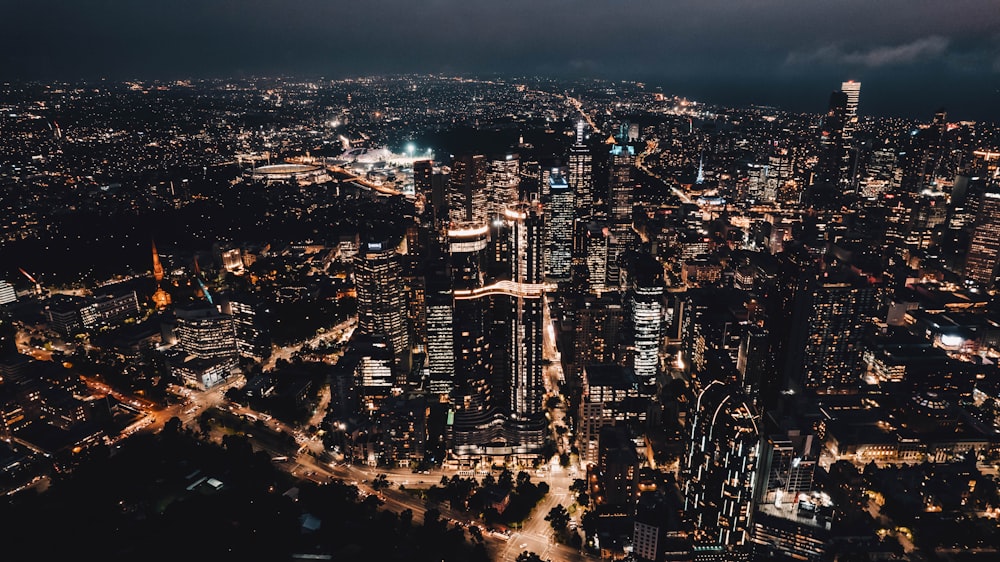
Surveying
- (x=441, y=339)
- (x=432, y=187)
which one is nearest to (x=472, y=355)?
(x=441, y=339)

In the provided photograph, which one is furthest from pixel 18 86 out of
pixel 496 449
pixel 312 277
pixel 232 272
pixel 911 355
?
pixel 911 355

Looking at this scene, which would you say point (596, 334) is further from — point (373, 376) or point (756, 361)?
point (373, 376)

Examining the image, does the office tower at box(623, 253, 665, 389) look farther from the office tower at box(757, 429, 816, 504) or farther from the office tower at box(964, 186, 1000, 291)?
the office tower at box(964, 186, 1000, 291)

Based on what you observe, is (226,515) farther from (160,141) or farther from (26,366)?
(160,141)

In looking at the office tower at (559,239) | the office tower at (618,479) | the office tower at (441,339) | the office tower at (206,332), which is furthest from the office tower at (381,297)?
the office tower at (559,239)

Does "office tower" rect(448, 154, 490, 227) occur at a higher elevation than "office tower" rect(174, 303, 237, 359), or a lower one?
higher

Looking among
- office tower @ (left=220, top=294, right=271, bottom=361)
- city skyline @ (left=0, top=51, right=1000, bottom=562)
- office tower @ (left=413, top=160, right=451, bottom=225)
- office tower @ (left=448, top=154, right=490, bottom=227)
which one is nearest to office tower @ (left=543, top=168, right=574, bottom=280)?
city skyline @ (left=0, top=51, right=1000, bottom=562)
